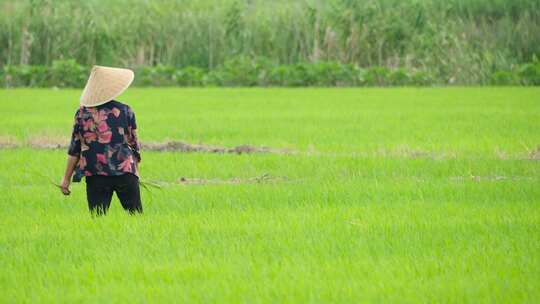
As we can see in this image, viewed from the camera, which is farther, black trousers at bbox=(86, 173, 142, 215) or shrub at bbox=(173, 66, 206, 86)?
shrub at bbox=(173, 66, 206, 86)

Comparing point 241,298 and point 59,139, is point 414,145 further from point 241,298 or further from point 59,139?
point 241,298

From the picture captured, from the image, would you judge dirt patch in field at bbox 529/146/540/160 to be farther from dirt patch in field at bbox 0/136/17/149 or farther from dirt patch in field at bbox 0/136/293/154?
dirt patch in field at bbox 0/136/17/149

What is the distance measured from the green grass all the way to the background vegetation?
11630mm

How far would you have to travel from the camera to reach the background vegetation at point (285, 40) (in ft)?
83.3

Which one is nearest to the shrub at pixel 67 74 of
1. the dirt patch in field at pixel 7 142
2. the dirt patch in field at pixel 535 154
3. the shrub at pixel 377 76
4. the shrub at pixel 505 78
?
the shrub at pixel 377 76

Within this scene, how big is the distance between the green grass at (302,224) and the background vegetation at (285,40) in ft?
38.2

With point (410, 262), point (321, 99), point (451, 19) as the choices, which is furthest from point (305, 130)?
point (451, 19)

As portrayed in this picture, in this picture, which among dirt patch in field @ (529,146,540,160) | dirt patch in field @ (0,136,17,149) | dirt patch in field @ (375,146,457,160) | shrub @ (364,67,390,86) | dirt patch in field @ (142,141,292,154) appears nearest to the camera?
dirt patch in field @ (529,146,540,160)

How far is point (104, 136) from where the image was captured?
659 cm

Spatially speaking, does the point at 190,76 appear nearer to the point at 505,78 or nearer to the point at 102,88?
the point at 505,78

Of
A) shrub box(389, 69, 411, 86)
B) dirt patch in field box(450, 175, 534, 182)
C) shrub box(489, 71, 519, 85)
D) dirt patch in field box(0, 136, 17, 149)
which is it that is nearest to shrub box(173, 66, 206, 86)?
shrub box(389, 69, 411, 86)

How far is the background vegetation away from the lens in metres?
25.4

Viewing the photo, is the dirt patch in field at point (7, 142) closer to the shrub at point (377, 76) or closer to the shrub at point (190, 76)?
the shrub at point (377, 76)

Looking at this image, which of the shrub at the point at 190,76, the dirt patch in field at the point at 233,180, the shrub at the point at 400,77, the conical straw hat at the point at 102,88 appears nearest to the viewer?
the conical straw hat at the point at 102,88
